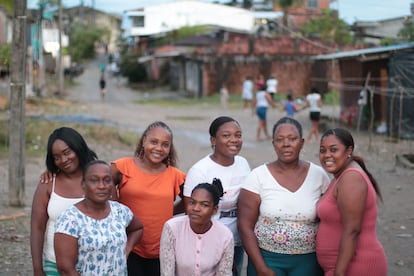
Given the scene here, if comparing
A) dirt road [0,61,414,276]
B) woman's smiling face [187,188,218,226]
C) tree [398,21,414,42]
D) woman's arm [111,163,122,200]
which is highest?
tree [398,21,414,42]

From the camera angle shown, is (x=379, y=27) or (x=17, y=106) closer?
(x=17, y=106)

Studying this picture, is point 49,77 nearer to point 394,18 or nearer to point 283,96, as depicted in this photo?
point 283,96

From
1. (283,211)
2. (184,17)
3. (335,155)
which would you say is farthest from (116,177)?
(184,17)

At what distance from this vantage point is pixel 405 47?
19.2 metres

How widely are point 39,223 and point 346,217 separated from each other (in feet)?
5.70

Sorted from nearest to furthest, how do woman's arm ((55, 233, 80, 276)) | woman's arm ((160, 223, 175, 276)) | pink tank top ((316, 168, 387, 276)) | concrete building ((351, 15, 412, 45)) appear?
woman's arm ((55, 233, 80, 276)) < pink tank top ((316, 168, 387, 276)) < woman's arm ((160, 223, 175, 276)) < concrete building ((351, 15, 412, 45))

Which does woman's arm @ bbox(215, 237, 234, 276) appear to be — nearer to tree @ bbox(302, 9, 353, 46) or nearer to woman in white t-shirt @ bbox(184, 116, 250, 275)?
woman in white t-shirt @ bbox(184, 116, 250, 275)

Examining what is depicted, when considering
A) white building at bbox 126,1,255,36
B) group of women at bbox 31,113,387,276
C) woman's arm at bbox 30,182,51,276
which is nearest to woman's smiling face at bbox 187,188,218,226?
group of women at bbox 31,113,387,276

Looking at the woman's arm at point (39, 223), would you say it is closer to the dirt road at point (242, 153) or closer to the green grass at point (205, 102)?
the dirt road at point (242, 153)

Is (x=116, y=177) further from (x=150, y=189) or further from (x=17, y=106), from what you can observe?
(x=17, y=106)

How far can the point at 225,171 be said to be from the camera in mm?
4496

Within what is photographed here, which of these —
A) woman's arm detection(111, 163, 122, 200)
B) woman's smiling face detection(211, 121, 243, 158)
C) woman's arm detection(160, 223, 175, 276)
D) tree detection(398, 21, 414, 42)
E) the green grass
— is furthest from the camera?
the green grass

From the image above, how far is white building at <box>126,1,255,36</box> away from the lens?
63.7 meters

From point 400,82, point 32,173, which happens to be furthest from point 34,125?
point 400,82
